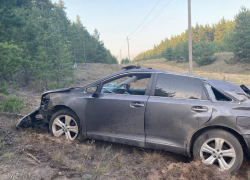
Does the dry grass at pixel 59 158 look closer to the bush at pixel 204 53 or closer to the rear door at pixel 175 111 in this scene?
the rear door at pixel 175 111

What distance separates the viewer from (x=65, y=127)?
4324 mm

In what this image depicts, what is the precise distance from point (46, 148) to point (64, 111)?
0.80 m

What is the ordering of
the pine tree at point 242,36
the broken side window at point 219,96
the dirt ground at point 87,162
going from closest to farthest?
the dirt ground at point 87,162 → the broken side window at point 219,96 → the pine tree at point 242,36

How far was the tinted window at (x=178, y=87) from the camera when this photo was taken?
3498mm

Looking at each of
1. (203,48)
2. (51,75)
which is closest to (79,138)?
(51,75)

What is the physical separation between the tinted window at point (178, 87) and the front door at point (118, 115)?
28cm

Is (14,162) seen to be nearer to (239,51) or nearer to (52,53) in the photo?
(52,53)

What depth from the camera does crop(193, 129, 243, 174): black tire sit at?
3.11 meters

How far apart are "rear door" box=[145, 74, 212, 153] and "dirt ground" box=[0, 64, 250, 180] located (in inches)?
14.2

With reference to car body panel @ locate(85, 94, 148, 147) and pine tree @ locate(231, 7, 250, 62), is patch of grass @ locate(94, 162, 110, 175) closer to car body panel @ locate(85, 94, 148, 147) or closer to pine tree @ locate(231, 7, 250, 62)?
car body panel @ locate(85, 94, 148, 147)

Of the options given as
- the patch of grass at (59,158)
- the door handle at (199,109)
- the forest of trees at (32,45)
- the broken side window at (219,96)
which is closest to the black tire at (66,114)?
the patch of grass at (59,158)

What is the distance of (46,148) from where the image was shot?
12.9 ft

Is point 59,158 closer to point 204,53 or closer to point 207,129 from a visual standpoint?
point 207,129

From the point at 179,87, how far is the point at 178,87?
0.7 inches
